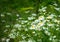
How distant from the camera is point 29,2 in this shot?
5.14 meters

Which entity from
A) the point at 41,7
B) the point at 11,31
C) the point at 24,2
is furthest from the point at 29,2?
the point at 11,31

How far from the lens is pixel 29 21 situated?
13.9 ft

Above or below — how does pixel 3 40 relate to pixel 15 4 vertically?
below

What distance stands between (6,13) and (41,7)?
0.76m

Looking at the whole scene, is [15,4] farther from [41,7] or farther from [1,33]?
[1,33]

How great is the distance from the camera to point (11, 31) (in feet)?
13.5

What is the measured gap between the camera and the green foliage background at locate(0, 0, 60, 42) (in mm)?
3844

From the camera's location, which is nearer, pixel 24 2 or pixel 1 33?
pixel 1 33

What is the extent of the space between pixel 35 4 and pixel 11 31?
1.17 m

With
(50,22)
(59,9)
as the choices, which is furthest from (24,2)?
(50,22)

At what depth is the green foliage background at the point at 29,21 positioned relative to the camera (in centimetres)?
384

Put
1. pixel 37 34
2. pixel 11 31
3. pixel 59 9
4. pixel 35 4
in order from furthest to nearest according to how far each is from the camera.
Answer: pixel 35 4 < pixel 59 9 < pixel 11 31 < pixel 37 34

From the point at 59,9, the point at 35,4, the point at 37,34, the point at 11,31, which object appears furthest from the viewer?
the point at 35,4

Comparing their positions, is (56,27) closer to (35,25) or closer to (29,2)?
(35,25)
